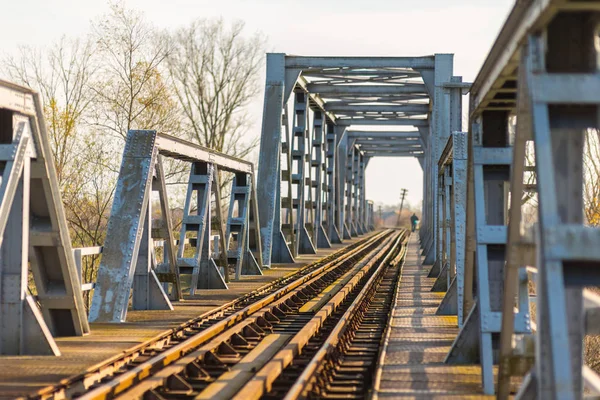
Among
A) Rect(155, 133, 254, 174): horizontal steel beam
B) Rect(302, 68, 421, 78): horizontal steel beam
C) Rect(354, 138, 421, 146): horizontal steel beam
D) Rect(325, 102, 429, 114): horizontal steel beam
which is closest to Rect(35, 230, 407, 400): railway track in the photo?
Rect(155, 133, 254, 174): horizontal steel beam

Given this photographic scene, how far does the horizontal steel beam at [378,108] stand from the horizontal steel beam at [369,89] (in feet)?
12.4

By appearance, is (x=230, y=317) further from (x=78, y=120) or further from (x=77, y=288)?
(x=78, y=120)

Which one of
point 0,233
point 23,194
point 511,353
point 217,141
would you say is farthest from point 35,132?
point 217,141

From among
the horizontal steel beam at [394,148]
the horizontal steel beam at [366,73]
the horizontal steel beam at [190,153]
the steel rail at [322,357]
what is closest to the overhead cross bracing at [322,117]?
the horizontal steel beam at [366,73]

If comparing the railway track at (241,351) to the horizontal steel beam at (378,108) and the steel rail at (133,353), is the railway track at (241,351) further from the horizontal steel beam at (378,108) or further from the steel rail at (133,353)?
the horizontal steel beam at (378,108)

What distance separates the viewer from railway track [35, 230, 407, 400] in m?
7.45

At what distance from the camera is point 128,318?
11.8 metres

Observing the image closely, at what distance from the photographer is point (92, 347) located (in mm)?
9328

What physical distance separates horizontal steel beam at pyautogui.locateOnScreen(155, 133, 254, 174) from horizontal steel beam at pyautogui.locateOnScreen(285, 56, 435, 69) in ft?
27.8

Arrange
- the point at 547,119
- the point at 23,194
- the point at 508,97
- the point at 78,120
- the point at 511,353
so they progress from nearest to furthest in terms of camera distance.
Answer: the point at 547,119 < the point at 511,353 < the point at 508,97 < the point at 23,194 < the point at 78,120

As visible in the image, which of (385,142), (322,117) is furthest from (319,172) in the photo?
(385,142)

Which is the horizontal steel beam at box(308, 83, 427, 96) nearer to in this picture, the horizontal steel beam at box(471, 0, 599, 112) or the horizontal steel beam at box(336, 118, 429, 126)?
the horizontal steel beam at box(336, 118, 429, 126)

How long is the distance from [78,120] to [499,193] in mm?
20395

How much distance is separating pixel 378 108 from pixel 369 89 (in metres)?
4.56
